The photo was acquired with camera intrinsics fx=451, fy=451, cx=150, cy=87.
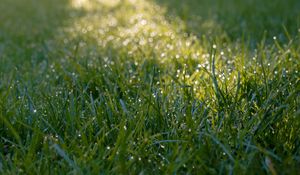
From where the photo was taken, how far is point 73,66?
8.30 ft

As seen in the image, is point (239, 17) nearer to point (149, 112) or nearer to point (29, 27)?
point (29, 27)

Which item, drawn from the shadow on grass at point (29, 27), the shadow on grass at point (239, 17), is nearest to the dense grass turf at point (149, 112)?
the shadow on grass at point (29, 27)

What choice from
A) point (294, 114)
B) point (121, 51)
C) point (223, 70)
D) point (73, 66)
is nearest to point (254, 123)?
point (294, 114)

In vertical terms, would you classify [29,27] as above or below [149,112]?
above

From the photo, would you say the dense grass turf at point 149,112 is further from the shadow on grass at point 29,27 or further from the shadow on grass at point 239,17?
the shadow on grass at point 239,17

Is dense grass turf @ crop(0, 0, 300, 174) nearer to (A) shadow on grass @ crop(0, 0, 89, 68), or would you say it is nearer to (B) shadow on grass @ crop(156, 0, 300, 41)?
(A) shadow on grass @ crop(0, 0, 89, 68)

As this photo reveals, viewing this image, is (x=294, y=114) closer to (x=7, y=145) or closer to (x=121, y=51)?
(x=7, y=145)

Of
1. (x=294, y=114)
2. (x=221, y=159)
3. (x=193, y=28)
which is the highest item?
(x=193, y=28)

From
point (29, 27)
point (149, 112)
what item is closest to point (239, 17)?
point (29, 27)

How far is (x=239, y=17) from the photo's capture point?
395cm

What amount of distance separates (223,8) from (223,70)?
107 inches

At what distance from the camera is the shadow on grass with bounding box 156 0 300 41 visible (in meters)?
3.38

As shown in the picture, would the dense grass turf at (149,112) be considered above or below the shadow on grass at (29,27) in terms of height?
below

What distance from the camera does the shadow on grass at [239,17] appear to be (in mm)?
3385
